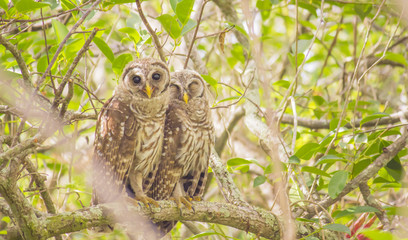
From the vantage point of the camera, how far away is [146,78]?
10.7ft

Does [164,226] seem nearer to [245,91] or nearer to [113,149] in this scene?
[113,149]

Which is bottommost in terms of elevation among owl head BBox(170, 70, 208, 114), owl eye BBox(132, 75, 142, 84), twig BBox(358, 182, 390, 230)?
twig BBox(358, 182, 390, 230)

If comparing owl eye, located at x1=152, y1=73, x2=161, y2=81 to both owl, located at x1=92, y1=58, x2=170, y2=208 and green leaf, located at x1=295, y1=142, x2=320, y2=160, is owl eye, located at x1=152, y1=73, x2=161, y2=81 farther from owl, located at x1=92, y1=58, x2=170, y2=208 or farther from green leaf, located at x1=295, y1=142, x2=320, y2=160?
green leaf, located at x1=295, y1=142, x2=320, y2=160

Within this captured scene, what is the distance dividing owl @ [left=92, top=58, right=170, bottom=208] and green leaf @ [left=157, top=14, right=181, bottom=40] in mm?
345

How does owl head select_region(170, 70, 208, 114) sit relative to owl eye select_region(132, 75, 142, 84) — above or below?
below

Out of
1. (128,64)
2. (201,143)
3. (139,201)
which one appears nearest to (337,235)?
(201,143)

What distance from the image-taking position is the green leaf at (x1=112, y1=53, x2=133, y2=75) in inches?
129

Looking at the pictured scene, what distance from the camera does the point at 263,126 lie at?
4188 millimetres

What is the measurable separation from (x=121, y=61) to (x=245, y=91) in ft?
3.15

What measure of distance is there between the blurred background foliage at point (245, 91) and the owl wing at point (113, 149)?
193 mm

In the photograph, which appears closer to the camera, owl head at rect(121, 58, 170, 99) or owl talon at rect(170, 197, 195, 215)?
owl talon at rect(170, 197, 195, 215)

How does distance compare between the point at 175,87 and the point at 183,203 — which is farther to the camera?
the point at 175,87

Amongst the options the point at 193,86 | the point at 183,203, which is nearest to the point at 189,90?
the point at 193,86

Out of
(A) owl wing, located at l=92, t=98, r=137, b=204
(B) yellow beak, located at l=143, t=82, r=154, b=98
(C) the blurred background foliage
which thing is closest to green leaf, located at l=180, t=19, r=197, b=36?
(C) the blurred background foliage
